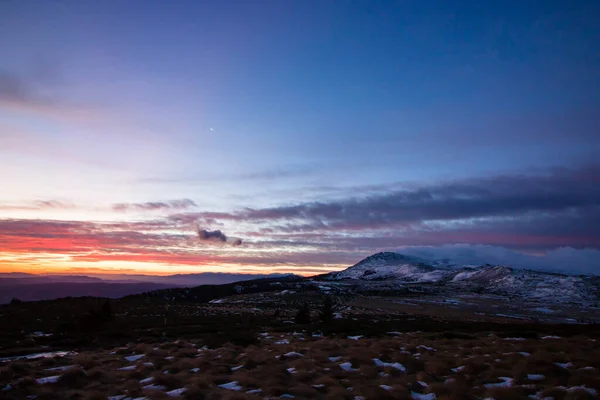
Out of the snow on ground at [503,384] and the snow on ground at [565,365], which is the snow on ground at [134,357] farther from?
the snow on ground at [565,365]

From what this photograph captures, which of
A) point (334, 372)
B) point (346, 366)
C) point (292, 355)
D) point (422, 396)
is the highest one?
point (422, 396)

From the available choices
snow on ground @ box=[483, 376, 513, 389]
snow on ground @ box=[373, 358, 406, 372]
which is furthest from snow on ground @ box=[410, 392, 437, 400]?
snow on ground @ box=[373, 358, 406, 372]

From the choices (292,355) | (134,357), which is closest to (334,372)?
(292,355)

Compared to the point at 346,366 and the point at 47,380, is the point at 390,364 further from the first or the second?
the point at 47,380

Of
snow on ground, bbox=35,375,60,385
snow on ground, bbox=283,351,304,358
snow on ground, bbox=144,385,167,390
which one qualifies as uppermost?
snow on ground, bbox=35,375,60,385

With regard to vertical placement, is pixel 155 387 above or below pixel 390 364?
above

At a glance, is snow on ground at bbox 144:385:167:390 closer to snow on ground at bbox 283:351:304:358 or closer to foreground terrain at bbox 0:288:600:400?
foreground terrain at bbox 0:288:600:400

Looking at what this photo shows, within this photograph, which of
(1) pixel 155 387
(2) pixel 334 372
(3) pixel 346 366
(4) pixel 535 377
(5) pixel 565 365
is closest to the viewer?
(4) pixel 535 377

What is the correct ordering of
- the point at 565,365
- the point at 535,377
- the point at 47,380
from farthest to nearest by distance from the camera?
the point at 565,365
the point at 47,380
the point at 535,377

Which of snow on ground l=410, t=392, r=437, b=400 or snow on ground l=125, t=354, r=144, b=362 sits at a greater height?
snow on ground l=410, t=392, r=437, b=400

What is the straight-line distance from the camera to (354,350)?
18.3 metres

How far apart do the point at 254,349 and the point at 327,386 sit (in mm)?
8621

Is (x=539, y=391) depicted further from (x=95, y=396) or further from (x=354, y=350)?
(x=95, y=396)

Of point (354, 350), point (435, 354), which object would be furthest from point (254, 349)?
point (435, 354)
